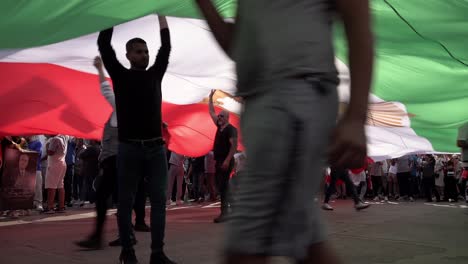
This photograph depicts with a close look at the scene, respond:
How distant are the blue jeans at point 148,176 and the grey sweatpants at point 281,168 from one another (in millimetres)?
2349

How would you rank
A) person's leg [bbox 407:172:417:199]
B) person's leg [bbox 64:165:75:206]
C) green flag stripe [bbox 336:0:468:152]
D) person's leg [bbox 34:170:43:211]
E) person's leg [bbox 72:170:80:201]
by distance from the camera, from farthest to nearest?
person's leg [bbox 407:172:417:199], person's leg [bbox 72:170:80:201], person's leg [bbox 64:165:75:206], person's leg [bbox 34:170:43:211], green flag stripe [bbox 336:0:468:152]

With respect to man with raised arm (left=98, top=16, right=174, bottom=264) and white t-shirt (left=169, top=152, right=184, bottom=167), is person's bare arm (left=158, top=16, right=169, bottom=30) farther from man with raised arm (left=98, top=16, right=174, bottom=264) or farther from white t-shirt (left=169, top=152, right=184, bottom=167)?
white t-shirt (left=169, top=152, right=184, bottom=167)

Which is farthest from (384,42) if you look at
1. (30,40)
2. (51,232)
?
(51,232)

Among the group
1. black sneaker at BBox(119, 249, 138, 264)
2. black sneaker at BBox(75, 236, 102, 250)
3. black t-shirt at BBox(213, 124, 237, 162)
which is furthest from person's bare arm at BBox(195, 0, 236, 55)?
black t-shirt at BBox(213, 124, 237, 162)

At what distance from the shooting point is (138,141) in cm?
370

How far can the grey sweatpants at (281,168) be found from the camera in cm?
137

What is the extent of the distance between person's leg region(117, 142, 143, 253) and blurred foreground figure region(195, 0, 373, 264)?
2.32 m

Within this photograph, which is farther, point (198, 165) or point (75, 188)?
point (198, 165)

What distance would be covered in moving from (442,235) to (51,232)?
15.3ft

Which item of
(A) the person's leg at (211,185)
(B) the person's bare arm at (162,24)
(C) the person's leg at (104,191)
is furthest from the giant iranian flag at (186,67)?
(A) the person's leg at (211,185)

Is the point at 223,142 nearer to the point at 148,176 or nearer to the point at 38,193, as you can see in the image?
the point at 148,176

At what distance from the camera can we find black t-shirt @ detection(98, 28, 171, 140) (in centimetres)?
373

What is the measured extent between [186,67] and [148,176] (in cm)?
263

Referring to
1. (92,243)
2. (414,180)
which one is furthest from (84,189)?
(414,180)
